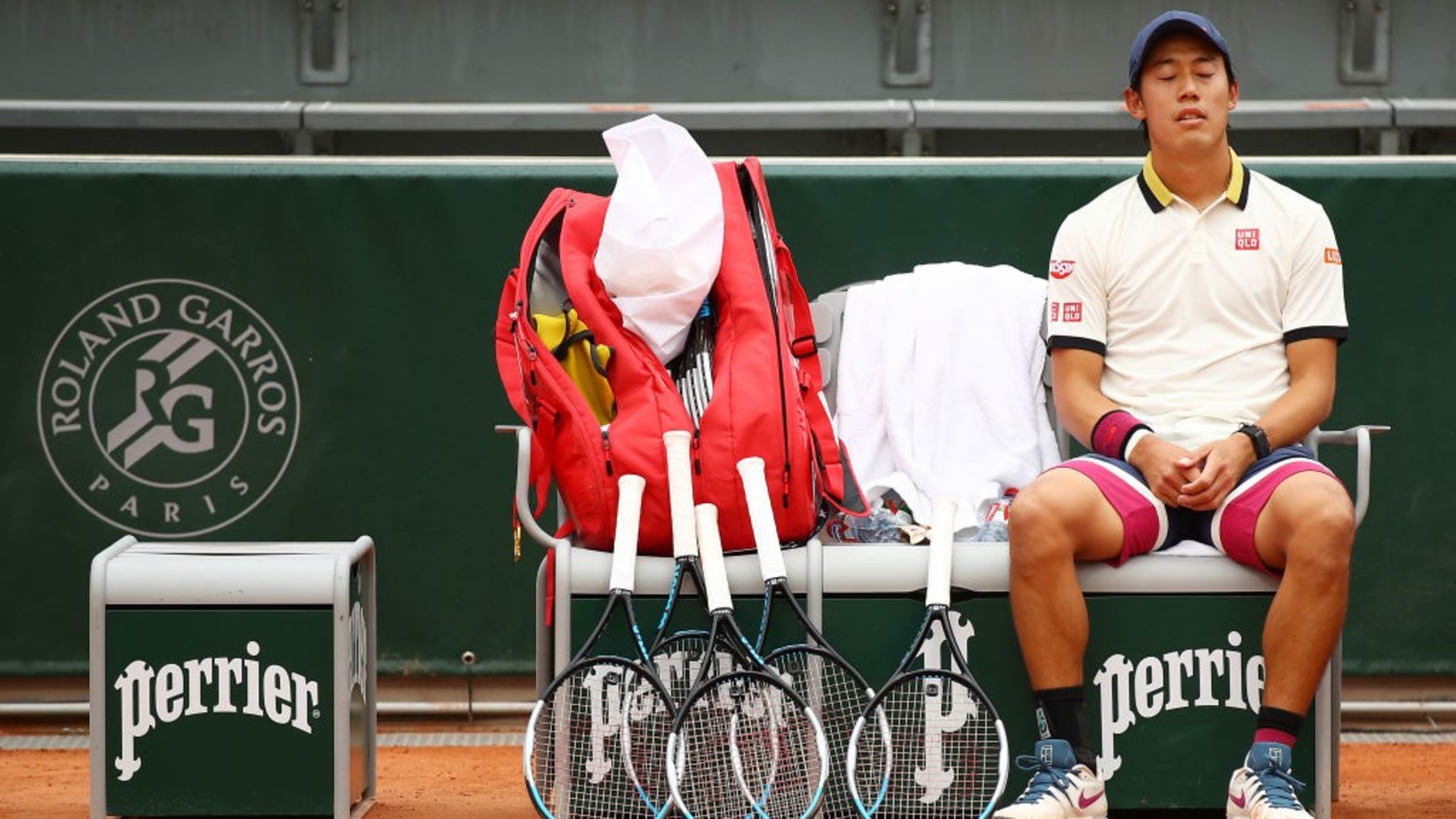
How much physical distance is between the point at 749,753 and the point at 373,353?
2.14 m

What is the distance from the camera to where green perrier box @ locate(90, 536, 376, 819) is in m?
4.02

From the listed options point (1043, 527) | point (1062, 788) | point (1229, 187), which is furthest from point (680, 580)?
point (1229, 187)

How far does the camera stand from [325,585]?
403 cm

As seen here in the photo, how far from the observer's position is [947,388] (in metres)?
4.47

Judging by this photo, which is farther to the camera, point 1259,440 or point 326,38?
point 326,38

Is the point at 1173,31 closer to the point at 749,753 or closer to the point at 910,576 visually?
the point at 910,576

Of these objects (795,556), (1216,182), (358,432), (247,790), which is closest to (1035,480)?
(795,556)

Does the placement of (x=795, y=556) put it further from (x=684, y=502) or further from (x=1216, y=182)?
(x=1216, y=182)

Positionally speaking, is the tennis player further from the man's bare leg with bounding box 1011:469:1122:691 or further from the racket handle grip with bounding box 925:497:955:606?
the racket handle grip with bounding box 925:497:955:606

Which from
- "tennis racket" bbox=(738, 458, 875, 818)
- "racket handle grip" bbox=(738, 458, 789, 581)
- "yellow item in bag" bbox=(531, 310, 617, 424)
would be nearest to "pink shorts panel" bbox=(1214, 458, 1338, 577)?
"tennis racket" bbox=(738, 458, 875, 818)

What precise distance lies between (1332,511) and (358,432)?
9.07 ft

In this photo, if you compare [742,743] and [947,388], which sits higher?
[947,388]

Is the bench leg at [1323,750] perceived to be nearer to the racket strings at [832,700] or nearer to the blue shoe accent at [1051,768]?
the blue shoe accent at [1051,768]

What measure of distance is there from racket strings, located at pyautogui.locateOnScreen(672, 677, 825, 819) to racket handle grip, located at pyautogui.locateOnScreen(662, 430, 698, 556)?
0.28 meters
